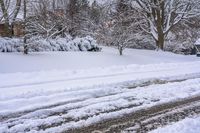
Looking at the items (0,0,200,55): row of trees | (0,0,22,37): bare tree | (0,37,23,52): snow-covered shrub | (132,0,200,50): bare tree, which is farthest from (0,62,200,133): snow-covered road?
(132,0,200,50): bare tree

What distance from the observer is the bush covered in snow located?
600 inches

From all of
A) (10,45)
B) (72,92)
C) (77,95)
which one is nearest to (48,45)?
(10,45)

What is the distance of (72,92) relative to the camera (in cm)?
886

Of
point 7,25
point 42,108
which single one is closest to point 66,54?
point 7,25

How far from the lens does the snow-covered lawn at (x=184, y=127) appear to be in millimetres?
5766

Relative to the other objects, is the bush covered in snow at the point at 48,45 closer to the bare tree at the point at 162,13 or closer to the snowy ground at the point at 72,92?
the snowy ground at the point at 72,92

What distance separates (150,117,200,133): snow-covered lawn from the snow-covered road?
1.20 metres

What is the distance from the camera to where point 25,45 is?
1511cm

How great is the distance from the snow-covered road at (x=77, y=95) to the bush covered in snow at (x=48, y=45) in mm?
3808

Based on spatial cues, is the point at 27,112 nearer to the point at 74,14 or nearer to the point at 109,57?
the point at 109,57

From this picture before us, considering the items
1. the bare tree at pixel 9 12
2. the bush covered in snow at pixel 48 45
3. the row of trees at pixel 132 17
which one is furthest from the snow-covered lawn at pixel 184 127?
the row of trees at pixel 132 17

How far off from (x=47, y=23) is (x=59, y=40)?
19.9ft

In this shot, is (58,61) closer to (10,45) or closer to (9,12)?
(10,45)

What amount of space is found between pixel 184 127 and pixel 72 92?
3.65m
